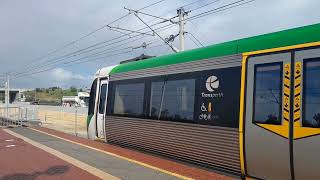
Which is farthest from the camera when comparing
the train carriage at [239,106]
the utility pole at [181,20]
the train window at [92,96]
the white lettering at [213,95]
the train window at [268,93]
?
the utility pole at [181,20]

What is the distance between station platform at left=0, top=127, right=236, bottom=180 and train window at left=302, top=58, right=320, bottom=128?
273 centimetres

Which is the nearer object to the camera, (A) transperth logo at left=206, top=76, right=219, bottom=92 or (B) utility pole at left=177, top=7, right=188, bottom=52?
(A) transperth logo at left=206, top=76, right=219, bottom=92

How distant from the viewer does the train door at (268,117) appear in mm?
7605

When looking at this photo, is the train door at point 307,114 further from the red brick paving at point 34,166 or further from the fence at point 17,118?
the fence at point 17,118

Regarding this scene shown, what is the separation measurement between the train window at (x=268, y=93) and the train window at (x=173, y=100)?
241 cm

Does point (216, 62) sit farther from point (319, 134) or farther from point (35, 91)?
point (35, 91)

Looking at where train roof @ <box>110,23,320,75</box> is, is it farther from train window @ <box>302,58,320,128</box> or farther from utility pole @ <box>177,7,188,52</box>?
utility pole @ <box>177,7,188,52</box>

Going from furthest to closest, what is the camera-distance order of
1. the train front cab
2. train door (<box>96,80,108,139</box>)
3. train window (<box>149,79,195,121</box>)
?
train door (<box>96,80,108,139</box>), train window (<box>149,79,195,121</box>), the train front cab

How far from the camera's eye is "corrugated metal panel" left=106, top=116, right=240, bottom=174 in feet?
29.7

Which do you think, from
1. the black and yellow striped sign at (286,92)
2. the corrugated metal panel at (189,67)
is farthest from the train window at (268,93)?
the corrugated metal panel at (189,67)

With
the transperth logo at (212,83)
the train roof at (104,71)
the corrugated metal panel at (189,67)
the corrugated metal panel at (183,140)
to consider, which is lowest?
the corrugated metal panel at (183,140)

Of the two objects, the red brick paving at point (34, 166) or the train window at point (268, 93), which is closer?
the train window at point (268, 93)

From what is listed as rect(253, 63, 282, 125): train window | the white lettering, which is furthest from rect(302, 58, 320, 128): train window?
the white lettering

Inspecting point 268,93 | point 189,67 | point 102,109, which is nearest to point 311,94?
point 268,93
